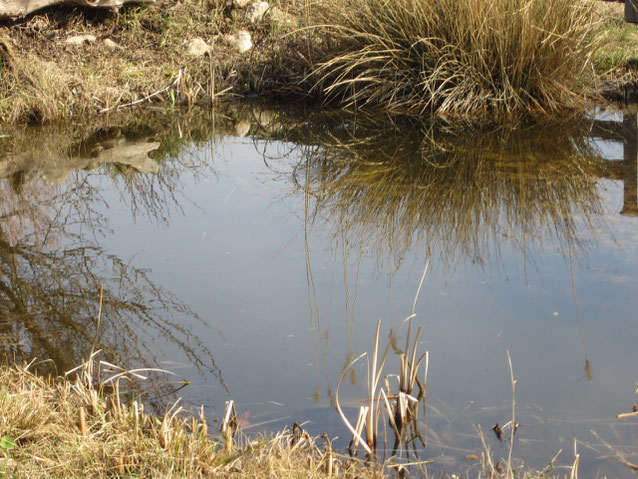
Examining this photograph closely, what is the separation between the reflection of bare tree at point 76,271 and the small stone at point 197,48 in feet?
10.7

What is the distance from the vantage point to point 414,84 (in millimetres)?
6996

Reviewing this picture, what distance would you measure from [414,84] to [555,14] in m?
1.37

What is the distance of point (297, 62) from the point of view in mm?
7988

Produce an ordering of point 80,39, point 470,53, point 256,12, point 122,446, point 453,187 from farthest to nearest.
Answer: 1. point 256,12
2. point 80,39
3. point 470,53
4. point 453,187
5. point 122,446

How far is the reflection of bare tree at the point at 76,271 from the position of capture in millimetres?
2889

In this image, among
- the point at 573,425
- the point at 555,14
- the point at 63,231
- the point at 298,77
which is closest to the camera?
the point at 573,425

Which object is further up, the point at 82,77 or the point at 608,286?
the point at 82,77

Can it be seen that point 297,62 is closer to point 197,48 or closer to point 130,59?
point 197,48

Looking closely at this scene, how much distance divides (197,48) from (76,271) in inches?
226

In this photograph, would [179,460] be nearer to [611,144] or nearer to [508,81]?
[611,144]

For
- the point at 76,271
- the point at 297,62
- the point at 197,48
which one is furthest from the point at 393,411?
the point at 197,48

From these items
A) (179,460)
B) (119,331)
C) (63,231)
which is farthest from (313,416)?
(63,231)

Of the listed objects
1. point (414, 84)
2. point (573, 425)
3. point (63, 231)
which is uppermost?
point (414, 84)

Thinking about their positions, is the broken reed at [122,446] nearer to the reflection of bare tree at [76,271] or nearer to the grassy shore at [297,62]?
the reflection of bare tree at [76,271]
